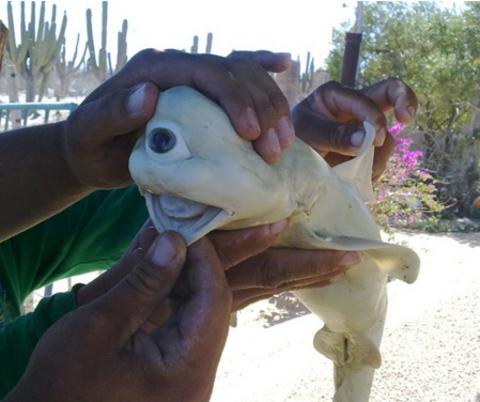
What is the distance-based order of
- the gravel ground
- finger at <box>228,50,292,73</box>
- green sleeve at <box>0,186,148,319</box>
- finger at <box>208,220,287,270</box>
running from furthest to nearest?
the gravel ground, green sleeve at <box>0,186,148,319</box>, finger at <box>228,50,292,73</box>, finger at <box>208,220,287,270</box>

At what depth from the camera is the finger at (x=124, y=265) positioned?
1200mm

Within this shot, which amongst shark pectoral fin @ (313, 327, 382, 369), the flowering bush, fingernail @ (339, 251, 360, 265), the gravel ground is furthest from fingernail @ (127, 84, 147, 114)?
the flowering bush

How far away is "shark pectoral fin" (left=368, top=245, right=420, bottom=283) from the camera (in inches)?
54.9

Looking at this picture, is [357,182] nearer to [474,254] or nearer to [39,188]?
[39,188]

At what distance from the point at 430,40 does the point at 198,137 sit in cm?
1067

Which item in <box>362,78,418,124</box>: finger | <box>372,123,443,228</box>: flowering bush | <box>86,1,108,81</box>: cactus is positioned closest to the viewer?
<box>362,78,418,124</box>: finger

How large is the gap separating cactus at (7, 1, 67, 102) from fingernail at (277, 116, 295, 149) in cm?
781

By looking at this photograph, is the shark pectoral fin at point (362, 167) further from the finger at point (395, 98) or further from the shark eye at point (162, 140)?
the shark eye at point (162, 140)

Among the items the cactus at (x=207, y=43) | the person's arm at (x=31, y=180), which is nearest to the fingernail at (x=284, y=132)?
the person's arm at (x=31, y=180)

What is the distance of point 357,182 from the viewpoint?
1539 millimetres

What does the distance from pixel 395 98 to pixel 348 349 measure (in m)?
0.65

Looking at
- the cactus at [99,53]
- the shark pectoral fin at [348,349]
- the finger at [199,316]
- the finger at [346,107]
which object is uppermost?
the finger at [346,107]

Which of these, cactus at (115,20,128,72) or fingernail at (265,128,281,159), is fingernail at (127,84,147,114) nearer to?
fingernail at (265,128,281,159)

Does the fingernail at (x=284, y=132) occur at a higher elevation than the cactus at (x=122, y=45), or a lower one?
higher
